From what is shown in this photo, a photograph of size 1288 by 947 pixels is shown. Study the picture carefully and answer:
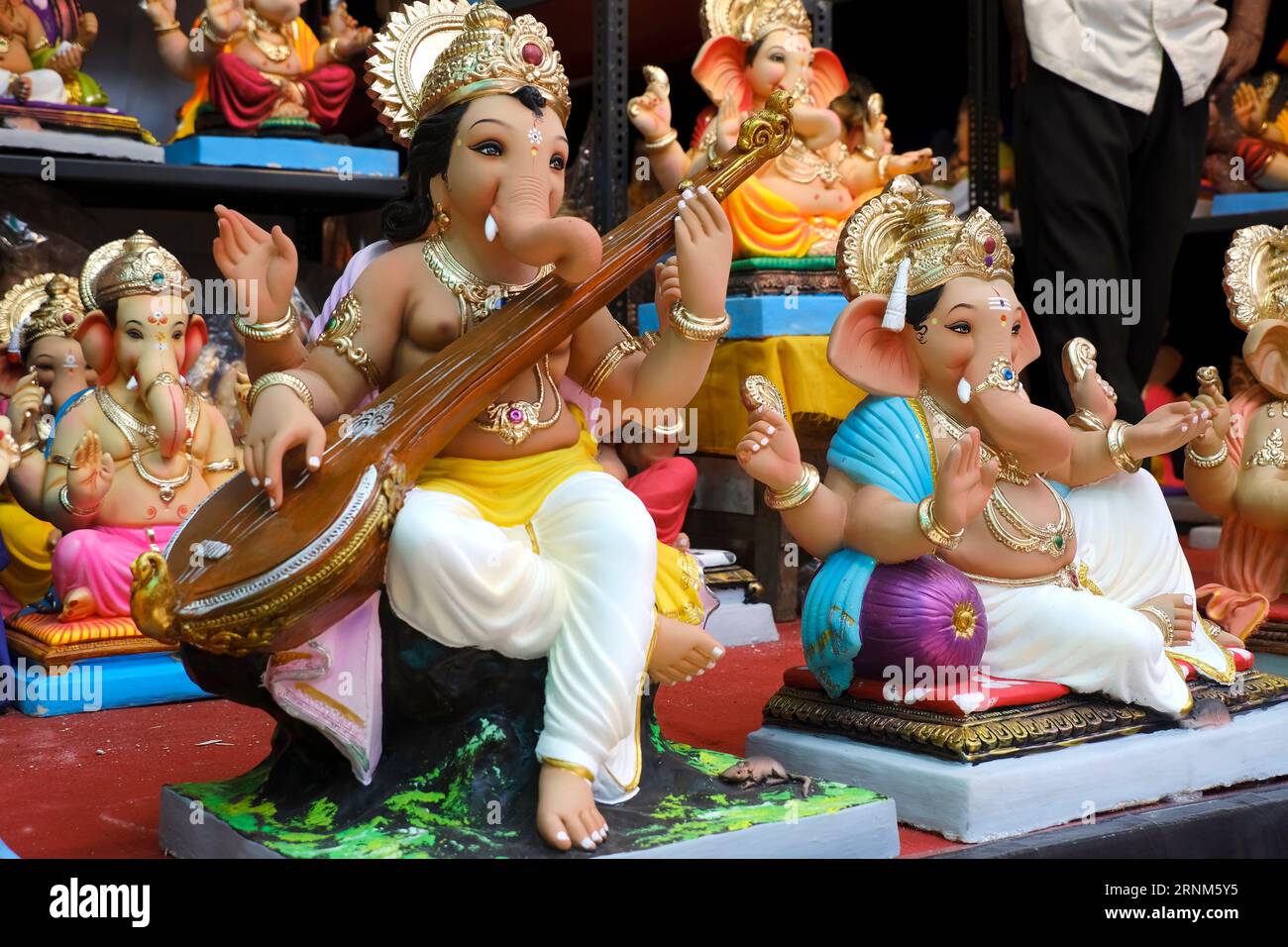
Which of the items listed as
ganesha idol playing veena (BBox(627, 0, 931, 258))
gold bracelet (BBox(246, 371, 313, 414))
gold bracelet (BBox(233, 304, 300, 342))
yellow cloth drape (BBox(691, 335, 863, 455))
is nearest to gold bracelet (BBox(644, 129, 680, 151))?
ganesha idol playing veena (BBox(627, 0, 931, 258))

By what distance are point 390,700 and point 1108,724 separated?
1.18 meters

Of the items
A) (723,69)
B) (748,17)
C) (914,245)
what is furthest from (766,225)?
(914,245)

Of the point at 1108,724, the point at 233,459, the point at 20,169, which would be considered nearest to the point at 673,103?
the point at 20,169

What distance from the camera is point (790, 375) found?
428 centimetres

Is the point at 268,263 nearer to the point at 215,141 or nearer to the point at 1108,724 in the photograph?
the point at 1108,724

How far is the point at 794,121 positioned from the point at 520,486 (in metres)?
2.29

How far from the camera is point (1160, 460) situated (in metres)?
5.54

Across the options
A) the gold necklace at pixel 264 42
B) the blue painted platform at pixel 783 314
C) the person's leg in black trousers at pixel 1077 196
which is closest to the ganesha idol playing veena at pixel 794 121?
the blue painted platform at pixel 783 314

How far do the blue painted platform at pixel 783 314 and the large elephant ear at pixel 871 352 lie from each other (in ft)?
5.23

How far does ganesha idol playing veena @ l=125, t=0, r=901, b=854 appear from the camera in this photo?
81.6 inches

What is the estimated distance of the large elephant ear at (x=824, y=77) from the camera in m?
4.49

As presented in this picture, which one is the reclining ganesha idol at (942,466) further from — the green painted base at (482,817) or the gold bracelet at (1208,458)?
the gold bracelet at (1208,458)

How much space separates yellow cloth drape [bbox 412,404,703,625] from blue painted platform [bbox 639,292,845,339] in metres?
1.98

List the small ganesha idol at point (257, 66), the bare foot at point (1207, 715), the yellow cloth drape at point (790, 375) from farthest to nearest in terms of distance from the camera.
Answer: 1. the small ganesha idol at point (257, 66)
2. the yellow cloth drape at point (790, 375)
3. the bare foot at point (1207, 715)
